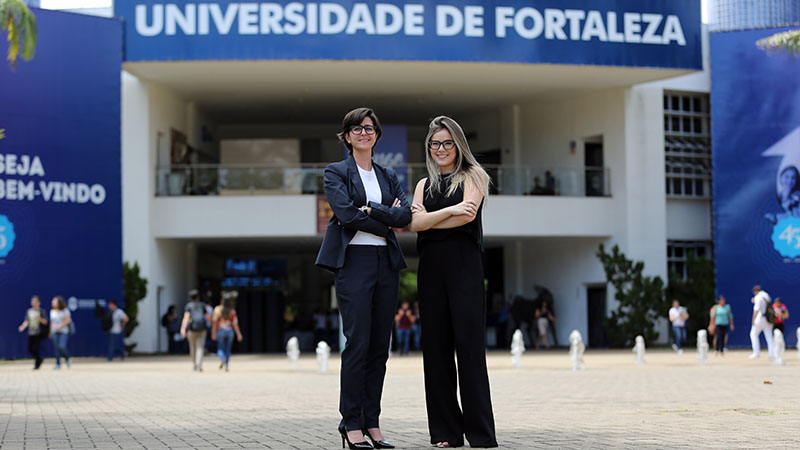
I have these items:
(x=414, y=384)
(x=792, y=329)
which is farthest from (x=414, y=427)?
(x=792, y=329)

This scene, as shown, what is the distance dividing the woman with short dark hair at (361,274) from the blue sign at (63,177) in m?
24.2

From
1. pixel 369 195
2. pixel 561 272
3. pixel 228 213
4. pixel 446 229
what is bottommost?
pixel 561 272

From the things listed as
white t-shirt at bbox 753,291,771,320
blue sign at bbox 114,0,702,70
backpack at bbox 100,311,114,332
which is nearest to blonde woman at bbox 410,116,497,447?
white t-shirt at bbox 753,291,771,320

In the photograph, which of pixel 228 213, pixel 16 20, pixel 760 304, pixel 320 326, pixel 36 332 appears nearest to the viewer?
pixel 16 20

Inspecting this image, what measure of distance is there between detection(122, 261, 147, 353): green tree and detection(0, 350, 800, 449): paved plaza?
9373 mm

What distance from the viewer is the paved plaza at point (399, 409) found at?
8102 mm

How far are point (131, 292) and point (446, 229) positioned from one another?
26099 mm

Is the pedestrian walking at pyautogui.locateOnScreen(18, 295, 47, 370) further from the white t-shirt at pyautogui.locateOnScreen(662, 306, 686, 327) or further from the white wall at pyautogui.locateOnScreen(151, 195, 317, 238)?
the white t-shirt at pyautogui.locateOnScreen(662, 306, 686, 327)

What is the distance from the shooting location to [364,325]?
23.7ft

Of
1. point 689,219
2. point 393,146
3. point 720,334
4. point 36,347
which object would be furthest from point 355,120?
point 689,219

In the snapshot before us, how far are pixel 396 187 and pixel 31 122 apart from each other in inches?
969

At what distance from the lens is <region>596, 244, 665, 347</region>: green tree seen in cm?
3428

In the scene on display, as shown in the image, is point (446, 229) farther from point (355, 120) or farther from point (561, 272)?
point (561, 272)

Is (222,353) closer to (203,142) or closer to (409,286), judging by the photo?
(203,142)
